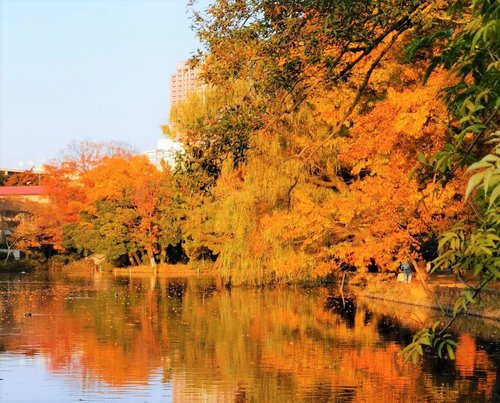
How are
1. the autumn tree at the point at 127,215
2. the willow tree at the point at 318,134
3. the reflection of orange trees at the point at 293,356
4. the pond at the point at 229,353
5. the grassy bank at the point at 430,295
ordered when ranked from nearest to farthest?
1. the willow tree at the point at 318,134
2. the pond at the point at 229,353
3. the reflection of orange trees at the point at 293,356
4. the grassy bank at the point at 430,295
5. the autumn tree at the point at 127,215

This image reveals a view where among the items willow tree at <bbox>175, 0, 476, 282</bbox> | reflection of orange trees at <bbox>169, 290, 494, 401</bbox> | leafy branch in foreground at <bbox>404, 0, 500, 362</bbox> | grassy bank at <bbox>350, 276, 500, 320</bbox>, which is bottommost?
reflection of orange trees at <bbox>169, 290, 494, 401</bbox>

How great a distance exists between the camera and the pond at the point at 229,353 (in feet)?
40.0

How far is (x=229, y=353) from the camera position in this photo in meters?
16.0

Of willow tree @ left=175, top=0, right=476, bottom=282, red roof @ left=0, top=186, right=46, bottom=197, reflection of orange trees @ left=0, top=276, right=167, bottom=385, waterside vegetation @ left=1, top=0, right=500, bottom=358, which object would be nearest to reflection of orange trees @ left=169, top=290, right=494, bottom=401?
reflection of orange trees @ left=0, top=276, right=167, bottom=385

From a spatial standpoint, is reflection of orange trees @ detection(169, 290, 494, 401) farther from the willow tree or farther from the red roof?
the red roof

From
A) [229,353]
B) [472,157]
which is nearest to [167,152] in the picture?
[229,353]

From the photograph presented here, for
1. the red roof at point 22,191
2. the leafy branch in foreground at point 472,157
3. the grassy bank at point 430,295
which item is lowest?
the grassy bank at point 430,295

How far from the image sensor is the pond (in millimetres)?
12195

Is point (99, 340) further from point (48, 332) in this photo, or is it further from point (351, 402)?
point (351, 402)

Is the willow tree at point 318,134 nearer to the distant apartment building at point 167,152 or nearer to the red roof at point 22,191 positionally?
the distant apartment building at point 167,152

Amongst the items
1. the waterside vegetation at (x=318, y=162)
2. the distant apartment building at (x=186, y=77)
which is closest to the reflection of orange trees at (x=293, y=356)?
the waterside vegetation at (x=318, y=162)

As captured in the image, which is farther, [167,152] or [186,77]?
[167,152]

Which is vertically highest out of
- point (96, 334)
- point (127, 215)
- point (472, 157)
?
point (127, 215)

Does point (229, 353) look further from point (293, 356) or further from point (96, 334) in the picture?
point (96, 334)
